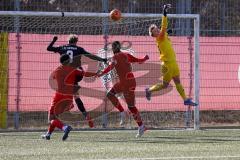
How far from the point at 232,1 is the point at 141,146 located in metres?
9.45

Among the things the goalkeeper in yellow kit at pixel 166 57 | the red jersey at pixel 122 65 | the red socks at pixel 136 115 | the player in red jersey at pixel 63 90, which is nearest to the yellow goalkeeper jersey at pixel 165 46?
the goalkeeper in yellow kit at pixel 166 57

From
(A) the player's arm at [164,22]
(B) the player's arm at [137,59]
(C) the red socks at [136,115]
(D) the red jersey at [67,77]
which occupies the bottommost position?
(C) the red socks at [136,115]

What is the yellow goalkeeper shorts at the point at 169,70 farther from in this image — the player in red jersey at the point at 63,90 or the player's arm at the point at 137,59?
the player in red jersey at the point at 63,90

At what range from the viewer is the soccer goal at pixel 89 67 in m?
18.1

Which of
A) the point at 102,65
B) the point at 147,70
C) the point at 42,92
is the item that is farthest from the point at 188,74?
the point at 42,92

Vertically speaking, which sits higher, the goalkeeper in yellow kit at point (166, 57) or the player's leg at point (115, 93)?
the goalkeeper in yellow kit at point (166, 57)

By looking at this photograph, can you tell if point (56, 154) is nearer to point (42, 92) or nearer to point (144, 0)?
point (42, 92)

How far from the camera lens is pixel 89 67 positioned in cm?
1805

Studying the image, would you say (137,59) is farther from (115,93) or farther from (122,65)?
(115,93)

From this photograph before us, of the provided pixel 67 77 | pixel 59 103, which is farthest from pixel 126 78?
pixel 59 103

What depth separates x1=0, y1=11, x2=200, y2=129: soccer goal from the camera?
1806 centimetres

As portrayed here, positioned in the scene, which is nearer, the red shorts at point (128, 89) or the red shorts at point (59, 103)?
the red shorts at point (59, 103)

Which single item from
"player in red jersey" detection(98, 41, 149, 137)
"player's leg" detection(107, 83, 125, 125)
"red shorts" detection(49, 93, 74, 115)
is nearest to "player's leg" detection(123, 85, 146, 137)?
"player in red jersey" detection(98, 41, 149, 137)

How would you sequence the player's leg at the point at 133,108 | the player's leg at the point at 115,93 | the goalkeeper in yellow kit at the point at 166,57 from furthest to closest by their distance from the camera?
1. the player's leg at the point at 115,93
2. the goalkeeper in yellow kit at the point at 166,57
3. the player's leg at the point at 133,108
